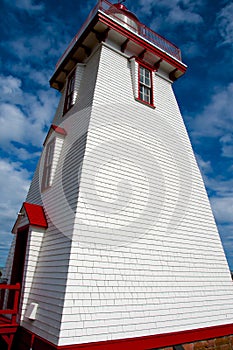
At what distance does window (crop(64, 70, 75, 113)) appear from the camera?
9517 mm

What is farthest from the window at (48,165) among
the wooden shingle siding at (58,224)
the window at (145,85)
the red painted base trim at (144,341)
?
the red painted base trim at (144,341)

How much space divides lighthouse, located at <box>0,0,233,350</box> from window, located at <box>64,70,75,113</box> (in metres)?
0.07

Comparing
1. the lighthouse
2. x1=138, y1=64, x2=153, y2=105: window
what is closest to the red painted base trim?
the lighthouse

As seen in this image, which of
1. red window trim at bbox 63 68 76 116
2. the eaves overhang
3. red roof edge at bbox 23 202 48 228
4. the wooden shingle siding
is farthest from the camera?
red window trim at bbox 63 68 76 116

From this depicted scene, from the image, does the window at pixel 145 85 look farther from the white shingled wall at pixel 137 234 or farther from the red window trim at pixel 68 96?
the red window trim at pixel 68 96

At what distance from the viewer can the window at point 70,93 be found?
952cm

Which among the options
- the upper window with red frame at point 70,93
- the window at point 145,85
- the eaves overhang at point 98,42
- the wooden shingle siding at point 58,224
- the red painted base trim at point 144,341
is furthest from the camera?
the window at point 145,85

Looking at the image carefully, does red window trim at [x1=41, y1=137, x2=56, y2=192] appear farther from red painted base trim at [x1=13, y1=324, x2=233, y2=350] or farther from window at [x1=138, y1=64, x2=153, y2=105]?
red painted base trim at [x1=13, y1=324, x2=233, y2=350]

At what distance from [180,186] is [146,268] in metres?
3.15

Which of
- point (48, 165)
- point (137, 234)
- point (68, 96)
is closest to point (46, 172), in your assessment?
point (48, 165)

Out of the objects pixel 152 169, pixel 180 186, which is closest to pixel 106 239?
pixel 152 169

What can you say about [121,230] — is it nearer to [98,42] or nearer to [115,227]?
[115,227]

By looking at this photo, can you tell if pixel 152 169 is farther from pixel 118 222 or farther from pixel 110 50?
pixel 110 50

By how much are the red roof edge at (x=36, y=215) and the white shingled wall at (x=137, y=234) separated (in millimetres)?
1656
